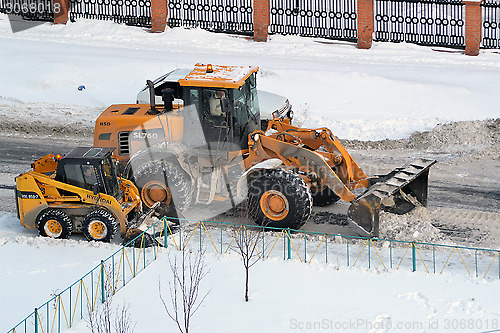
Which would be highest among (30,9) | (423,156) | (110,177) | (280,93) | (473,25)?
(30,9)

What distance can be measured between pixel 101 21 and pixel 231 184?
51.9 ft

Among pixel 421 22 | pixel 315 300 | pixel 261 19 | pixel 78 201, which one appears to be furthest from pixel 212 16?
pixel 315 300

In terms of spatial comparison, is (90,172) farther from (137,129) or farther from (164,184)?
(137,129)

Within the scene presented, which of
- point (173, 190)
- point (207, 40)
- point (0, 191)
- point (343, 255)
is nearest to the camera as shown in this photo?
point (343, 255)

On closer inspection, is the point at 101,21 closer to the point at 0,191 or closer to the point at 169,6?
the point at 169,6

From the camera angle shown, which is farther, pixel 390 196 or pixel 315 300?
pixel 390 196

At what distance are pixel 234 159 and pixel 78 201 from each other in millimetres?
3283

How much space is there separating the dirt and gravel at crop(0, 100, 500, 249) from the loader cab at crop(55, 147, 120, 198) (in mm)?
2618

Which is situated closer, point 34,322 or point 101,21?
point 34,322

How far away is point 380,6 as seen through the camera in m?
30.0

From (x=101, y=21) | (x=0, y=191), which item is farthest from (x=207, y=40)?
(x=0, y=191)

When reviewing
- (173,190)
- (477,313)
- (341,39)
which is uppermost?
(341,39)

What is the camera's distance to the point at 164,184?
54.9 ft

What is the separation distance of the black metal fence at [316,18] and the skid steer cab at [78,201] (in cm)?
1536
